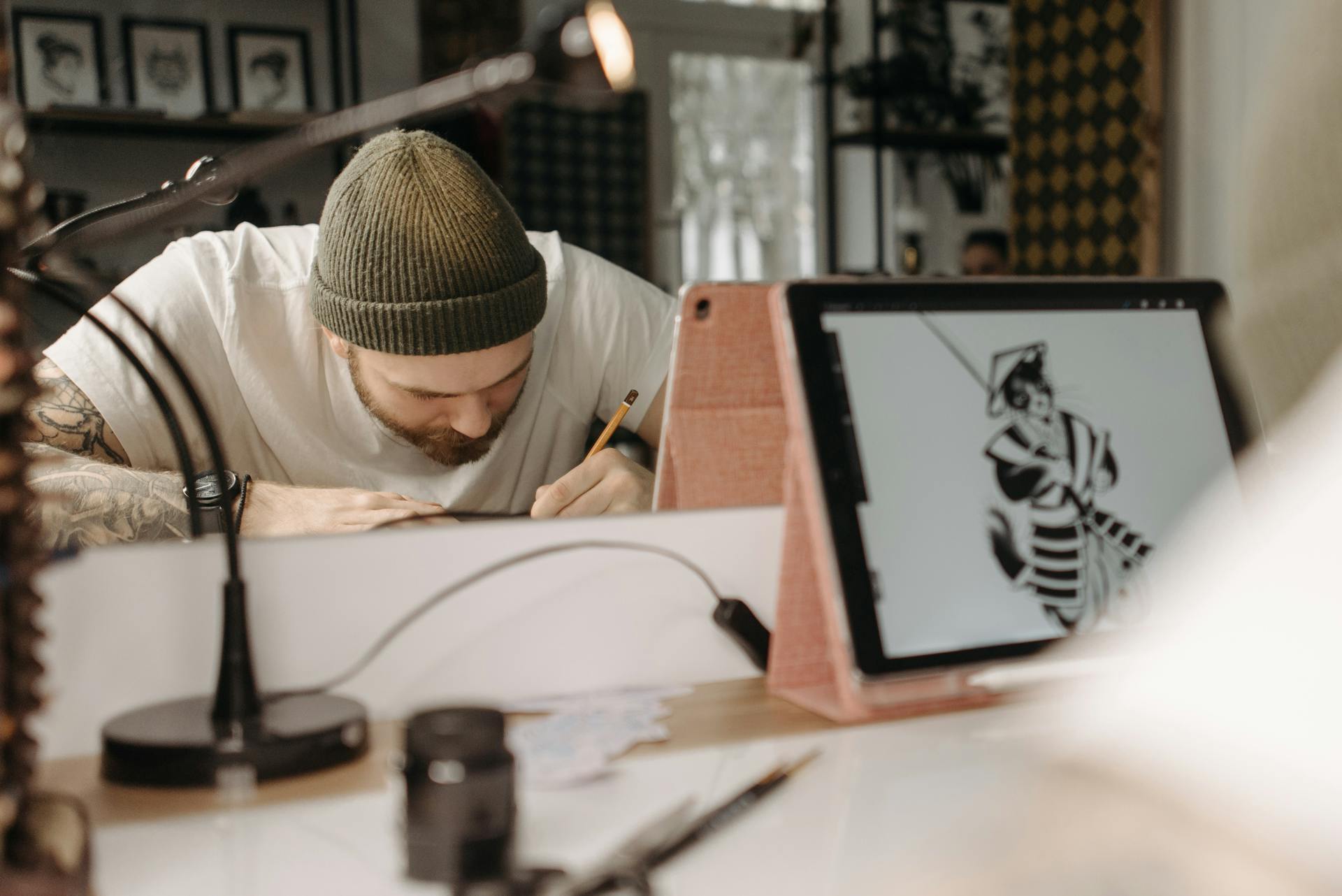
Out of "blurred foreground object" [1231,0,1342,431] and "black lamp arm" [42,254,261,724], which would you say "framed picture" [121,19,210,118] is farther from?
"blurred foreground object" [1231,0,1342,431]

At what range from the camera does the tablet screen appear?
0.77 meters

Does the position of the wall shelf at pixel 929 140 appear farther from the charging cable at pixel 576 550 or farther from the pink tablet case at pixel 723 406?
the charging cable at pixel 576 550

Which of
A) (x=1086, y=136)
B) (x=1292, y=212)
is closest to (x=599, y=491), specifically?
(x=1086, y=136)

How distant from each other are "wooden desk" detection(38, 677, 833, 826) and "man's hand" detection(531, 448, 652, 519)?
163mm

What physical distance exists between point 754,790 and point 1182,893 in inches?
8.5

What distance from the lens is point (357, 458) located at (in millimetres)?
864

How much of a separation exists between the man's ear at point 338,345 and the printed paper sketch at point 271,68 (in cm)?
18

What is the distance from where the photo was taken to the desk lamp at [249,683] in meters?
0.64

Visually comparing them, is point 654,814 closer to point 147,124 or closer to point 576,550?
point 576,550

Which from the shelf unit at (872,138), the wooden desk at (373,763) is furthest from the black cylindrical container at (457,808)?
the shelf unit at (872,138)

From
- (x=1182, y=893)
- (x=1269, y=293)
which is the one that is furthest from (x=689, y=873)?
(x=1269, y=293)

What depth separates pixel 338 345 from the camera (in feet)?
2.76

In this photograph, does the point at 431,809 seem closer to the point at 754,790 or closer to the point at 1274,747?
the point at 754,790

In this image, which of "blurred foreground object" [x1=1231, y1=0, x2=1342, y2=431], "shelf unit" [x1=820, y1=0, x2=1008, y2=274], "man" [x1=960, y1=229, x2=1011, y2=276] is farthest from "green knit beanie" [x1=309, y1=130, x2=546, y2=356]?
"blurred foreground object" [x1=1231, y1=0, x2=1342, y2=431]
